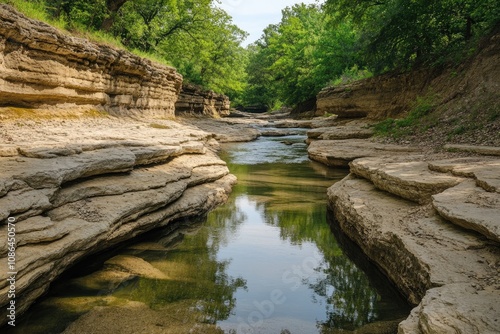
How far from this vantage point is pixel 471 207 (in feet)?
13.0

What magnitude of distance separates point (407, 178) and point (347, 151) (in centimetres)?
617

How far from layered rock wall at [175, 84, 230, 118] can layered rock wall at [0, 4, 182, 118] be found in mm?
10047

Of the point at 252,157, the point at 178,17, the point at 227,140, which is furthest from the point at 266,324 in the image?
the point at 178,17

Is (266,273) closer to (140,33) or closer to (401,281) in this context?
(401,281)

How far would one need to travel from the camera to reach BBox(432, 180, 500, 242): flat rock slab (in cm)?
335

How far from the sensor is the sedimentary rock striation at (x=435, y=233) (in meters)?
2.55

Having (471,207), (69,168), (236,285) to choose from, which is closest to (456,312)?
(471,207)

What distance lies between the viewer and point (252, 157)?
1479cm

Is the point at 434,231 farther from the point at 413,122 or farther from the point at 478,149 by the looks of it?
the point at 413,122

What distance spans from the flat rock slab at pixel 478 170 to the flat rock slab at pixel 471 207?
99 mm

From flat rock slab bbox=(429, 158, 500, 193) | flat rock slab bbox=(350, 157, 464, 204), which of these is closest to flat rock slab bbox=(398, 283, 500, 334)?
flat rock slab bbox=(429, 158, 500, 193)

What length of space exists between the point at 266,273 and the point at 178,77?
16.1 m

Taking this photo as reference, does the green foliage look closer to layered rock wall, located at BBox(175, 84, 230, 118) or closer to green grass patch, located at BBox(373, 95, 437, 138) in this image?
green grass patch, located at BBox(373, 95, 437, 138)

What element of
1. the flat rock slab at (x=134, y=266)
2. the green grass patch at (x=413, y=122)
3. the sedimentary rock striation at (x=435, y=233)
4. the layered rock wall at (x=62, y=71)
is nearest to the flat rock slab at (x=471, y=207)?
the sedimentary rock striation at (x=435, y=233)
